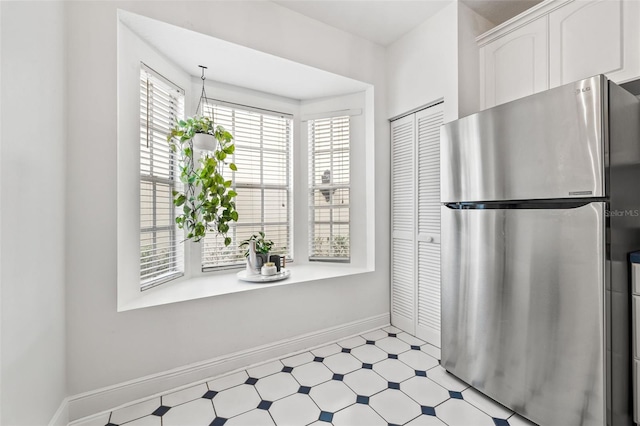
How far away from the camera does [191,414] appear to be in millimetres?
1584

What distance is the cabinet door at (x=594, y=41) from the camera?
4.81ft

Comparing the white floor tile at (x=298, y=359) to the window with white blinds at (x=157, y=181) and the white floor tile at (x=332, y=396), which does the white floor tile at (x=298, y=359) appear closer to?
the white floor tile at (x=332, y=396)

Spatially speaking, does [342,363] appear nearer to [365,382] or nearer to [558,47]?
[365,382]

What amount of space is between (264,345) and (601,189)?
7.00ft

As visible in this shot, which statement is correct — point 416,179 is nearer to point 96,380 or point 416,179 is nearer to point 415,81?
point 415,81

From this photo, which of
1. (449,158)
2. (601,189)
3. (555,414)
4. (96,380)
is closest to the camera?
(601,189)

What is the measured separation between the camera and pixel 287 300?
7.39ft

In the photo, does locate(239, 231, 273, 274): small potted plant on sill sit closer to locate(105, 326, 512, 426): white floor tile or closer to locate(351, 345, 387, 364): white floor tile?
locate(105, 326, 512, 426): white floor tile

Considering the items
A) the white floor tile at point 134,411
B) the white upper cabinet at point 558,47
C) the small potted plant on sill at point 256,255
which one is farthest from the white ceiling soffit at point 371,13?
the white floor tile at point 134,411

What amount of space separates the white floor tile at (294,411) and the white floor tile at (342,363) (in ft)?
1.19

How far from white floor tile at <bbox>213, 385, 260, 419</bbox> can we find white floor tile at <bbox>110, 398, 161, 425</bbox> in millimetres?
339

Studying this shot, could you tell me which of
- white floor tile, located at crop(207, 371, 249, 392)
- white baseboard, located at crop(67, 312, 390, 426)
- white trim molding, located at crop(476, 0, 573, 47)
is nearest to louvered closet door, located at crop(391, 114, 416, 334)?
white baseboard, located at crop(67, 312, 390, 426)

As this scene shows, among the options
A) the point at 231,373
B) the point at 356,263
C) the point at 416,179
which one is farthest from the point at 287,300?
the point at 416,179

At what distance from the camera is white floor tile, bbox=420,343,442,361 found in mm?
2190
